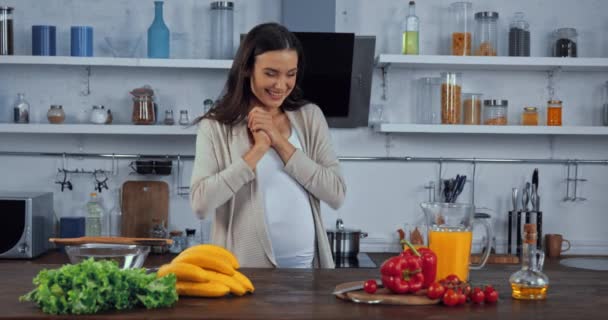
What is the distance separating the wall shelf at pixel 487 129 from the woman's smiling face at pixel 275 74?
1.55 meters

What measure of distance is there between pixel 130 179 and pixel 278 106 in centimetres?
181

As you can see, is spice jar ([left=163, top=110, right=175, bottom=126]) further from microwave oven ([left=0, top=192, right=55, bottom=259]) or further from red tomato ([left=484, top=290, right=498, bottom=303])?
red tomato ([left=484, top=290, right=498, bottom=303])

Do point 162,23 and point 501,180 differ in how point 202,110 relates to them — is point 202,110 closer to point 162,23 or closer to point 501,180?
point 162,23

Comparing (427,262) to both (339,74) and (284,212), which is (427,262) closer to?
(284,212)

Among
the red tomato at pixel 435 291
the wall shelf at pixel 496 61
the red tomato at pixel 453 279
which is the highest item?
the wall shelf at pixel 496 61

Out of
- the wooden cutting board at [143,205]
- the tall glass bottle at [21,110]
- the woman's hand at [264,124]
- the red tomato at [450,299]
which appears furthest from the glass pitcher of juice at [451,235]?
the tall glass bottle at [21,110]

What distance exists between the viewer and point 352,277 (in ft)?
6.70

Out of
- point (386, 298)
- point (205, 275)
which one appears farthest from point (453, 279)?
point (205, 275)


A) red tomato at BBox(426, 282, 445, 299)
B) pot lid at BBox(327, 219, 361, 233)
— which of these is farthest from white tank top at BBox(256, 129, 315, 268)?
pot lid at BBox(327, 219, 361, 233)

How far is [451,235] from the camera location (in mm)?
1891

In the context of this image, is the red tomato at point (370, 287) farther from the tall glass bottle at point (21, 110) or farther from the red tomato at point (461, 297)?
the tall glass bottle at point (21, 110)

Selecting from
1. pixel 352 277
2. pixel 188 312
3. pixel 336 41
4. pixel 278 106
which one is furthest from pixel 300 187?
pixel 336 41

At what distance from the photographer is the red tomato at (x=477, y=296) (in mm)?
1732

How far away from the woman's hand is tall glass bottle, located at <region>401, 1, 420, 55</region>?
1736 mm
